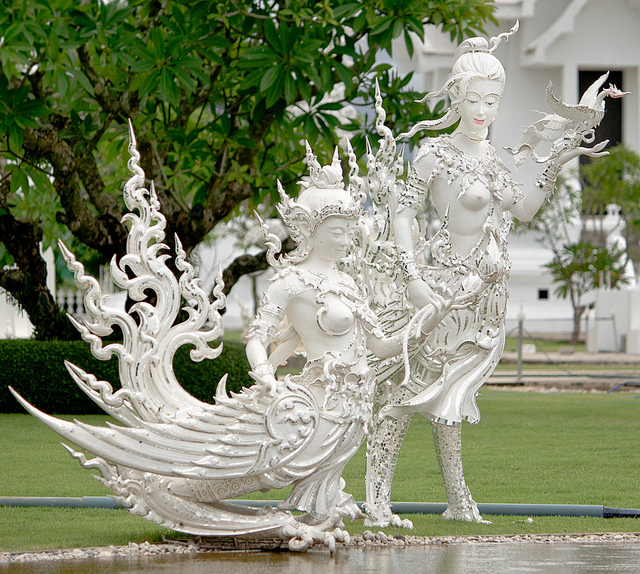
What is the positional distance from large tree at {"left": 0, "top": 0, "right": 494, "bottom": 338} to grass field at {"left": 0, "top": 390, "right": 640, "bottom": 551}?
2022 mm

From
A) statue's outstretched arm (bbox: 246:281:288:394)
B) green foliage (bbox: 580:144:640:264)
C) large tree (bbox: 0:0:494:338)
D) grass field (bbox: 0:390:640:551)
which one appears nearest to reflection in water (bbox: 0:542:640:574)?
grass field (bbox: 0:390:640:551)

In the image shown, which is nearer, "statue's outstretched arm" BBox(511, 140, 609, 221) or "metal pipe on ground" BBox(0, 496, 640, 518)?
"statue's outstretched arm" BBox(511, 140, 609, 221)

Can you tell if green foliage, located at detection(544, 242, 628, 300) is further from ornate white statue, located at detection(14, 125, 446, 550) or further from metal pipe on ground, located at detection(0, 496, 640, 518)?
ornate white statue, located at detection(14, 125, 446, 550)

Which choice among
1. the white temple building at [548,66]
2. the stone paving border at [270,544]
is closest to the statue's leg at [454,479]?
the stone paving border at [270,544]

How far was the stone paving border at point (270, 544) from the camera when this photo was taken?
4.62 metres

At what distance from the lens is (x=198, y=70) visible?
817 cm

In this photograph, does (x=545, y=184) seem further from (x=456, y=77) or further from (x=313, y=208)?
(x=313, y=208)

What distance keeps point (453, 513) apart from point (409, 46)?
3973 millimetres

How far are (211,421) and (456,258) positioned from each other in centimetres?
165

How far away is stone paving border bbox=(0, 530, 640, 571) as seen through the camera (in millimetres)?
4621

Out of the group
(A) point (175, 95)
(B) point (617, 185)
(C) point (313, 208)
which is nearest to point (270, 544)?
(C) point (313, 208)

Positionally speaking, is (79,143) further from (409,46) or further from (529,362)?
(529,362)

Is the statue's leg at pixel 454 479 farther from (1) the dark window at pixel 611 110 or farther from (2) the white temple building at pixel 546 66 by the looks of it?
(1) the dark window at pixel 611 110

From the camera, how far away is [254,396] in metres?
4.75
